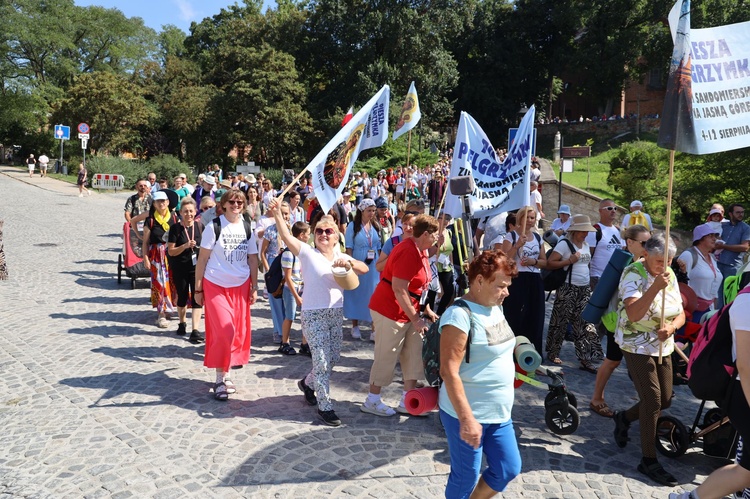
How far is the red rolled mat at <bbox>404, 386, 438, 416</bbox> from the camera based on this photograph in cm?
375

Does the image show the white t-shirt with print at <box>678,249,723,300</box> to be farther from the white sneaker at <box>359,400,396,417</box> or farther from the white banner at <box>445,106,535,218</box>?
the white sneaker at <box>359,400,396,417</box>

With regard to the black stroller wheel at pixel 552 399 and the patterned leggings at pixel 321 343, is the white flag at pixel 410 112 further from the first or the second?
the black stroller wheel at pixel 552 399

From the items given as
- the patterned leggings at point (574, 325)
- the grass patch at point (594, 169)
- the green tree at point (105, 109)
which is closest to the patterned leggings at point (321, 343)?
the patterned leggings at point (574, 325)

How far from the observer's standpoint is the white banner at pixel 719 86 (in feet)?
14.3

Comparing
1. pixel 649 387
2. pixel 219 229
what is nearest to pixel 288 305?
pixel 219 229

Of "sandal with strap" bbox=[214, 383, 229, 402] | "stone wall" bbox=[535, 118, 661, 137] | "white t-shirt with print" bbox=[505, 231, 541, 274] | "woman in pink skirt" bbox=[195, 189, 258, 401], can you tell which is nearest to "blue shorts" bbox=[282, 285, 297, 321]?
"woman in pink skirt" bbox=[195, 189, 258, 401]

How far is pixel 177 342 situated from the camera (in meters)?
7.55

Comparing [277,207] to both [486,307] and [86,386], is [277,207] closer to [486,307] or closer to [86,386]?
[486,307]

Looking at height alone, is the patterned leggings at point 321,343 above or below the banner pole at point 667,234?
below

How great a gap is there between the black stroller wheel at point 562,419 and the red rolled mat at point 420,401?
5.53ft

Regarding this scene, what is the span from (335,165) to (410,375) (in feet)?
6.46

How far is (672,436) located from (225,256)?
4.05 meters

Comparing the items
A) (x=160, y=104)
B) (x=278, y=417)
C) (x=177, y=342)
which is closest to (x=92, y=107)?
(x=160, y=104)

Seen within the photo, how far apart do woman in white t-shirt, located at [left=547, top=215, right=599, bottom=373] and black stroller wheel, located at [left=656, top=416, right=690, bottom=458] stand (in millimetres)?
2126
